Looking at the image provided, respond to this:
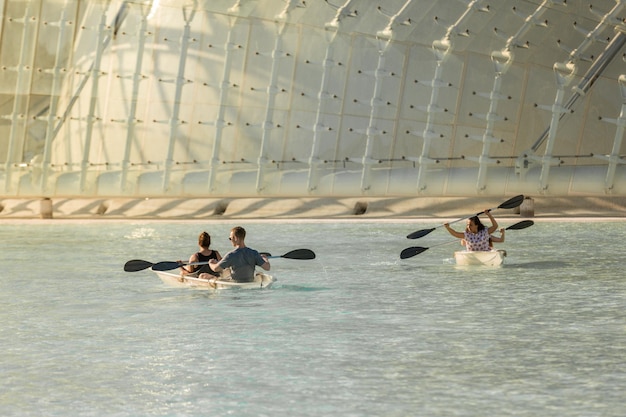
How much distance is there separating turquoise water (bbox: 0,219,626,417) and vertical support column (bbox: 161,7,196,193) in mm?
11649

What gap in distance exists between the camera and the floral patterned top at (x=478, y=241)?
786 inches

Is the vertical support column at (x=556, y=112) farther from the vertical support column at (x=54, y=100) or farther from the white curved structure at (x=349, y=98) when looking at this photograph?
the vertical support column at (x=54, y=100)

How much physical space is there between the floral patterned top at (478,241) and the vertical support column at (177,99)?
15.6 m

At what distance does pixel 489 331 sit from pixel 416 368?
84.6 inches

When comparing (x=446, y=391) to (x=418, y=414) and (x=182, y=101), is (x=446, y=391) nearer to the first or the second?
(x=418, y=414)

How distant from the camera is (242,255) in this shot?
17.2 metres

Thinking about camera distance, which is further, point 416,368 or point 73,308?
point 73,308

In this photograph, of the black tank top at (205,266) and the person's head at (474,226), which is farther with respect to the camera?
the person's head at (474,226)

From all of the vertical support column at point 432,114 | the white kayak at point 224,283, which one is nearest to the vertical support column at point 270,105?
the vertical support column at point 432,114

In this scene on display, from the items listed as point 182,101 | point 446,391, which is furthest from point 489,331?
point 182,101

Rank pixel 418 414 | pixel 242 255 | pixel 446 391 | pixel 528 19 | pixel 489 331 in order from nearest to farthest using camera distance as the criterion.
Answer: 1. pixel 418 414
2. pixel 446 391
3. pixel 489 331
4. pixel 242 255
5. pixel 528 19

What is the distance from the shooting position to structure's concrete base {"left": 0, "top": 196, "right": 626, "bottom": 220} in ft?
92.7

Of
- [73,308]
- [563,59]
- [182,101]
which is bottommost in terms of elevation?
[73,308]

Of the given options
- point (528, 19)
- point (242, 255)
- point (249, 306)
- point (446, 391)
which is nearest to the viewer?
point (446, 391)
